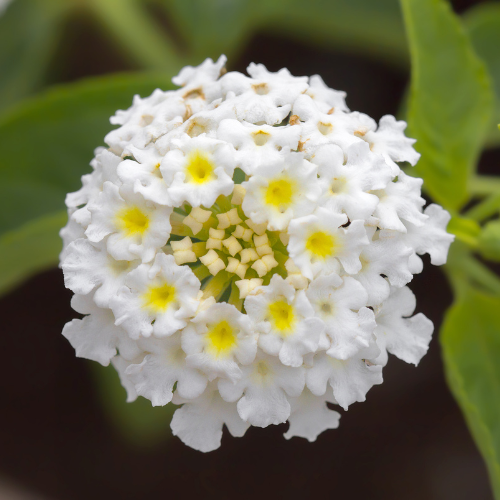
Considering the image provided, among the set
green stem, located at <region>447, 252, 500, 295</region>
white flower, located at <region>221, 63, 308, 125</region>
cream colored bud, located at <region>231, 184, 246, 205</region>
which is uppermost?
white flower, located at <region>221, 63, 308, 125</region>

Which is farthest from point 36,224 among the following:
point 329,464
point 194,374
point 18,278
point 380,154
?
point 329,464

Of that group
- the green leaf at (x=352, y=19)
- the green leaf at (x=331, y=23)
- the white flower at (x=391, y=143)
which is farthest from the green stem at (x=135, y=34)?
the white flower at (x=391, y=143)

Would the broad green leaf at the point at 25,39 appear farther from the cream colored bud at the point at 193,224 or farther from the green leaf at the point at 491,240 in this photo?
the green leaf at the point at 491,240

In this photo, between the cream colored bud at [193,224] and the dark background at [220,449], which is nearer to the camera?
the cream colored bud at [193,224]

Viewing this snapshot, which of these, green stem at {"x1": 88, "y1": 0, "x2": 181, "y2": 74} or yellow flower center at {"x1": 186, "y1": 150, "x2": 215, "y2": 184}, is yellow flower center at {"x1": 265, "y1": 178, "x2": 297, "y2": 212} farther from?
green stem at {"x1": 88, "y1": 0, "x2": 181, "y2": 74}

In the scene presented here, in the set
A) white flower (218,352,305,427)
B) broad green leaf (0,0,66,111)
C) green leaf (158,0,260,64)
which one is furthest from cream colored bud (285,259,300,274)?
broad green leaf (0,0,66,111)

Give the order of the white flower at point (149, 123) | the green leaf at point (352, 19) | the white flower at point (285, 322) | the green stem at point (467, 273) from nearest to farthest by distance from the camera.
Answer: the white flower at point (285, 322) → the white flower at point (149, 123) → the green stem at point (467, 273) → the green leaf at point (352, 19)

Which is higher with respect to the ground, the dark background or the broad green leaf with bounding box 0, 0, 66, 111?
the broad green leaf with bounding box 0, 0, 66, 111
